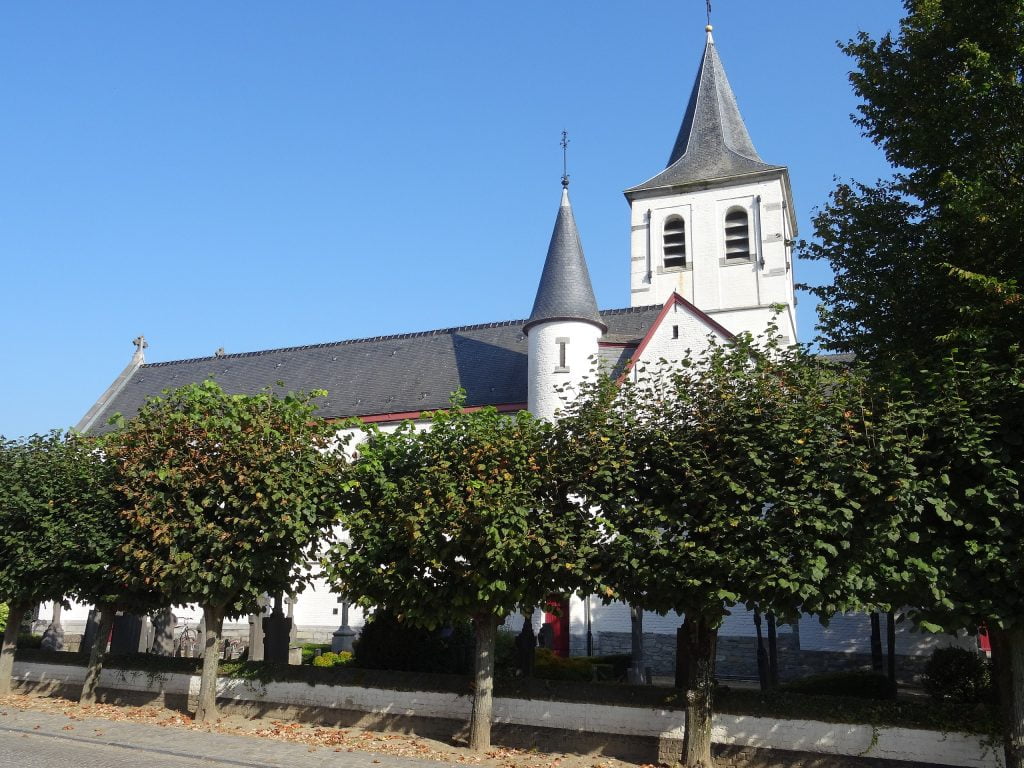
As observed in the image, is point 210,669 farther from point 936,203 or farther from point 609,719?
point 936,203

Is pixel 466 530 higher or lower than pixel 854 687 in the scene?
higher

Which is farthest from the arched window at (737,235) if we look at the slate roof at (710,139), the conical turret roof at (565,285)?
the conical turret roof at (565,285)

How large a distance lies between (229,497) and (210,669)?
313cm

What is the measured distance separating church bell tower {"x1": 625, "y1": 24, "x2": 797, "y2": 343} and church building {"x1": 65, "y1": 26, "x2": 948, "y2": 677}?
6 centimetres

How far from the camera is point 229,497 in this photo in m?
14.7

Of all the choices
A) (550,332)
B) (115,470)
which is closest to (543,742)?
(115,470)

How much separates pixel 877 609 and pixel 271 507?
936 cm

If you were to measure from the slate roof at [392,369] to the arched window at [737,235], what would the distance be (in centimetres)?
596

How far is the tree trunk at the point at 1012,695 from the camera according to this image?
10484mm

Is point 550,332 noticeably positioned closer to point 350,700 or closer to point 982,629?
point 350,700

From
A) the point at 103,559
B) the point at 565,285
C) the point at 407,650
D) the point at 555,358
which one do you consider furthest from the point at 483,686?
the point at 565,285

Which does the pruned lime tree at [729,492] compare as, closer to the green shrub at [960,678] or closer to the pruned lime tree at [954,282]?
the pruned lime tree at [954,282]

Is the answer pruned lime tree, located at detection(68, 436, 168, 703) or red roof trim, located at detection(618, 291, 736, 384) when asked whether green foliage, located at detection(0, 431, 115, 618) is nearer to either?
pruned lime tree, located at detection(68, 436, 168, 703)

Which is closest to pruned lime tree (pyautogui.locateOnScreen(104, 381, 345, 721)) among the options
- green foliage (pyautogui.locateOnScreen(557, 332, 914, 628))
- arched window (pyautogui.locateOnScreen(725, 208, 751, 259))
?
green foliage (pyautogui.locateOnScreen(557, 332, 914, 628))
